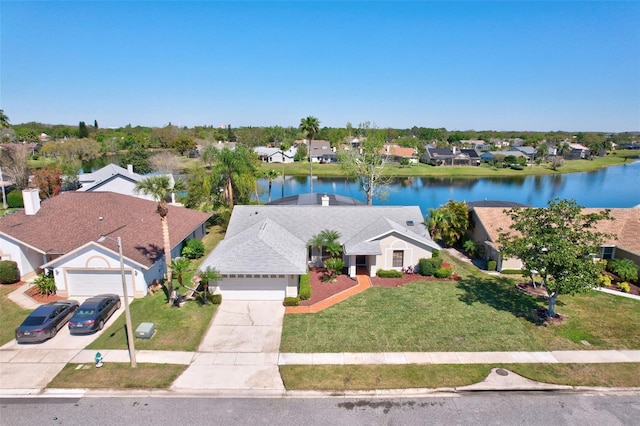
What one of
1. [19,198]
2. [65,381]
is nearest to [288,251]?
[65,381]

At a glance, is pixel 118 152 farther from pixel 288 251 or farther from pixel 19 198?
pixel 288 251

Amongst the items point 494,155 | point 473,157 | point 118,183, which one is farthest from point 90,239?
point 494,155

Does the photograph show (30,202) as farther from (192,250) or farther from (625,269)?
(625,269)

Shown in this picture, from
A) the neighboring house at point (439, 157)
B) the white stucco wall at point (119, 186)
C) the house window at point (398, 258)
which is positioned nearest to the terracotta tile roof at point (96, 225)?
the house window at point (398, 258)

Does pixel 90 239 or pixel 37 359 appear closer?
pixel 37 359

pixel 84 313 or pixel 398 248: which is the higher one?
pixel 398 248

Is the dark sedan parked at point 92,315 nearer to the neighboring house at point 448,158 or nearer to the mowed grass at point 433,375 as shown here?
the mowed grass at point 433,375
